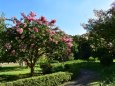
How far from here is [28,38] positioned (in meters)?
26.5

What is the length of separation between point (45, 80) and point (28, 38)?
16.9ft

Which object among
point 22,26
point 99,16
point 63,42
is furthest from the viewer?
point 99,16

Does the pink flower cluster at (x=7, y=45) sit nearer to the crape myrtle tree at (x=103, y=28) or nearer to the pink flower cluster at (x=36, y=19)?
the pink flower cluster at (x=36, y=19)

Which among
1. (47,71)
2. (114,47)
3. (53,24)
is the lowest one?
(47,71)

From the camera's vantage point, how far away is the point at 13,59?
27.2 meters

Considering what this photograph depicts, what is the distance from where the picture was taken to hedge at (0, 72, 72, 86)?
20.8 metres

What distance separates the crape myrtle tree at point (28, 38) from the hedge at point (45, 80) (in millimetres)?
3671

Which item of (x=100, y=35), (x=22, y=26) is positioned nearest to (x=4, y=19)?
(x=22, y=26)

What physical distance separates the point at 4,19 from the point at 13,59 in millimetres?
3922

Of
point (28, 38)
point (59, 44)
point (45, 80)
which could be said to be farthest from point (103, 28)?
point (45, 80)

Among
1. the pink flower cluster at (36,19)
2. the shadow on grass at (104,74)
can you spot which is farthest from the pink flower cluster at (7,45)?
the shadow on grass at (104,74)

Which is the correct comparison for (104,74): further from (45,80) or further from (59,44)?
(45,80)

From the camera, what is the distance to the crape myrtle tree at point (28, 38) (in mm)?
26359

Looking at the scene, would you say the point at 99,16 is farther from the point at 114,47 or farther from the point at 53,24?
the point at 53,24
